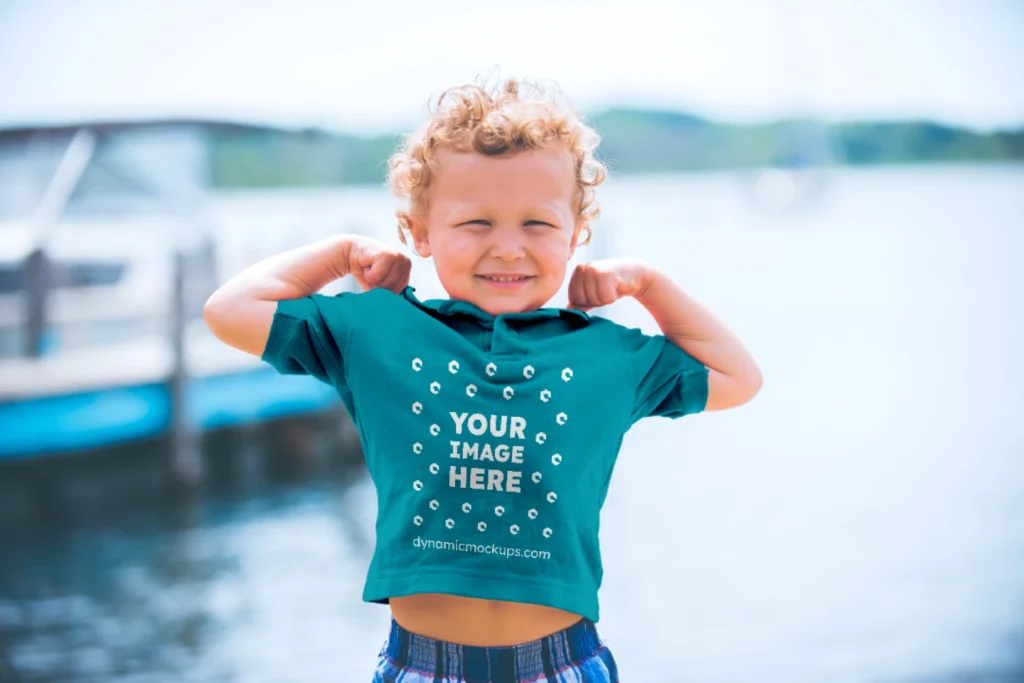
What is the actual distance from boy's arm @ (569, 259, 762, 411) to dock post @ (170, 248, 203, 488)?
6.01 m

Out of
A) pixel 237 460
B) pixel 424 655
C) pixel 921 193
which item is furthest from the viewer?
pixel 921 193

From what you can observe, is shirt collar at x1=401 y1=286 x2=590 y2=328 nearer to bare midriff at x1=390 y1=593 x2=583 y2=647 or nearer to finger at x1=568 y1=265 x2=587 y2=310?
finger at x1=568 y1=265 x2=587 y2=310

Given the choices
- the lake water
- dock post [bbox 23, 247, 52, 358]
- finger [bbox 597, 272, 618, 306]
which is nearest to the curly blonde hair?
A: finger [bbox 597, 272, 618, 306]

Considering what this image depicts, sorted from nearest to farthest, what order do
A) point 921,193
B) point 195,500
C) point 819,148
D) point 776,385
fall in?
point 195,500
point 776,385
point 819,148
point 921,193

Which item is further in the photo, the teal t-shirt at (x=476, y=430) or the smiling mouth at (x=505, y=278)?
the smiling mouth at (x=505, y=278)

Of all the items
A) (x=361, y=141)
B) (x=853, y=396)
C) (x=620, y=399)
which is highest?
(x=361, y=141)

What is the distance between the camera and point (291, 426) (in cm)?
851

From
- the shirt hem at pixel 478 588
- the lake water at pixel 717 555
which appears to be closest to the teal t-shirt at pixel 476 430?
the shirt hem at pixel 478 588

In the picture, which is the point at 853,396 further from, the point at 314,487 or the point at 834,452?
the point at 314,487

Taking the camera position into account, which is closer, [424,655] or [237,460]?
[424,655]

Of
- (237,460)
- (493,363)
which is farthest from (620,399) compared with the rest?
(237,460)

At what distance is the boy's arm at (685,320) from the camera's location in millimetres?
1431

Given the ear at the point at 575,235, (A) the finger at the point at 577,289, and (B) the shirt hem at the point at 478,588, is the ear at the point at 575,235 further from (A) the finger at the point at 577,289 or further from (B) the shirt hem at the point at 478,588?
(B) the shirt hem at the point at 478,588

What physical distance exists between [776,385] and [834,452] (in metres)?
2.79
